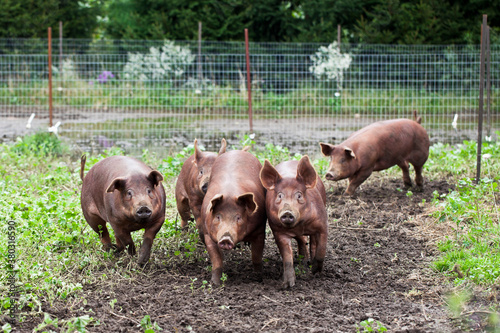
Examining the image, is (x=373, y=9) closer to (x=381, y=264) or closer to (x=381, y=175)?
(x=381, y=175)

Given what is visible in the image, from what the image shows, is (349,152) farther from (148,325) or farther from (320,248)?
(148,325)

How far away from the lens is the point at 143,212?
505cm

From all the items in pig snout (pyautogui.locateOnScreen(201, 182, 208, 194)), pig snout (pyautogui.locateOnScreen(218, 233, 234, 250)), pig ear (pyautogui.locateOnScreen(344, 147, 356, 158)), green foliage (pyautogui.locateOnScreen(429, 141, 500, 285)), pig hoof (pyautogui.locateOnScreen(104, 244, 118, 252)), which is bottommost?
pig hoof (pyautogui.locateOnScreen(104, 244, 118, 252))

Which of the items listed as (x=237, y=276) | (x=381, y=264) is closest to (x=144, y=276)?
(x=237, y=276)

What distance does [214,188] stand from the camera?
5.13 metres

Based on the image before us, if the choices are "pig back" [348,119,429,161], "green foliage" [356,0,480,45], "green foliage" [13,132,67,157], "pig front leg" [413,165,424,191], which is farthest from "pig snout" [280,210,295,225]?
"green foliage" [356,0,480,45]

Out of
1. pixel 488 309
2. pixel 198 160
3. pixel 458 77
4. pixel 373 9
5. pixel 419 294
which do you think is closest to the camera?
pixel 488 309

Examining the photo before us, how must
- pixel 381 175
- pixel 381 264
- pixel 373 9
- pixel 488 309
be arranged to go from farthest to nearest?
pixel 373 9 < pixel 381 175 < pixel 381 264 < pixel 488 309

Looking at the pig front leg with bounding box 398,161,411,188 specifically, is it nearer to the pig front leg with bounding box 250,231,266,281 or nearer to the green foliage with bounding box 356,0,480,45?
the pig front leg with bounding box 250,231,266,281

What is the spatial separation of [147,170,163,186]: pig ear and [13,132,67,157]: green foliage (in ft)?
16.4

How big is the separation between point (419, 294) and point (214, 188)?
70.4 inches

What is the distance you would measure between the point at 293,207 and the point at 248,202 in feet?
1.14

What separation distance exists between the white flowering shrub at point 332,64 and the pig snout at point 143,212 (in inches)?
361

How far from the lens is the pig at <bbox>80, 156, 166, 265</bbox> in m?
5.14
